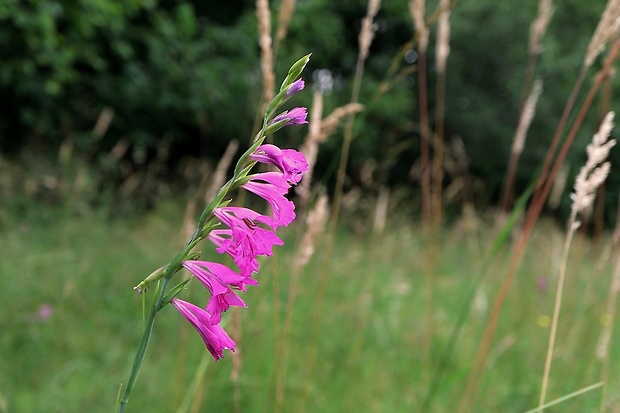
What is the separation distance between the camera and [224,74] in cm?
846

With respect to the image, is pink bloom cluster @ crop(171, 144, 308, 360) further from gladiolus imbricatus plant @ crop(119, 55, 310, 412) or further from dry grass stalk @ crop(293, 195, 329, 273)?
dry grass stalk @ crop(293, 195, 329, 273)

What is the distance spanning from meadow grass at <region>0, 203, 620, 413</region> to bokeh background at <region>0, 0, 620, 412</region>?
0.02 metres

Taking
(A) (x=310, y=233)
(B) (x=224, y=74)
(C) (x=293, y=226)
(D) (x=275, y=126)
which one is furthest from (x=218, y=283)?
(B) (x=224, y=74)

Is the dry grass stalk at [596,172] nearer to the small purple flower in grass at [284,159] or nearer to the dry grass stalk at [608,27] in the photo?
the dry grass stalk at [608,27]

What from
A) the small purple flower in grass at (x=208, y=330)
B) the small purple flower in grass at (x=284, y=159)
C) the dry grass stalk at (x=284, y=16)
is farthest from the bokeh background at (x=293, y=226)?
the small purple flower in grass at (x=284, y=159)

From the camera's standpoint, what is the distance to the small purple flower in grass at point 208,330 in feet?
2.25

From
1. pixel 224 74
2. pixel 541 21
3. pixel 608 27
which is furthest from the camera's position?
pixel 224 74

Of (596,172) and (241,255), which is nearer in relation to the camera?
(241,255)

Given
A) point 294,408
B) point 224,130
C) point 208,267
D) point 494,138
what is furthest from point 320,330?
point 494,138

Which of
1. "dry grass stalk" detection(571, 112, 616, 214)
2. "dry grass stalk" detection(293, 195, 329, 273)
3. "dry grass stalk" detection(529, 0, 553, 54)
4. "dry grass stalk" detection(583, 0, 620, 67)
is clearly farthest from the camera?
"dry grass stalk" detection(529, 0, 553, 54)

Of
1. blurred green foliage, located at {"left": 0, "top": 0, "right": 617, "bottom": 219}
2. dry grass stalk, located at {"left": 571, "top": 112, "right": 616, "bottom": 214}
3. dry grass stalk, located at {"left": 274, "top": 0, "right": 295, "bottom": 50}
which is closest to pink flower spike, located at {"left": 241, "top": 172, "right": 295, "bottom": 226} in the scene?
dry grass stalk, located at {"left": 571, "top": 112, "right": 616, "bottom": 214}

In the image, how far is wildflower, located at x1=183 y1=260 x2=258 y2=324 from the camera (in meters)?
0.66

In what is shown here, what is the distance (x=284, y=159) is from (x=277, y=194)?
0.17 ft

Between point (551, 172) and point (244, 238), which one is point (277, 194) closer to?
point (244, 238)
